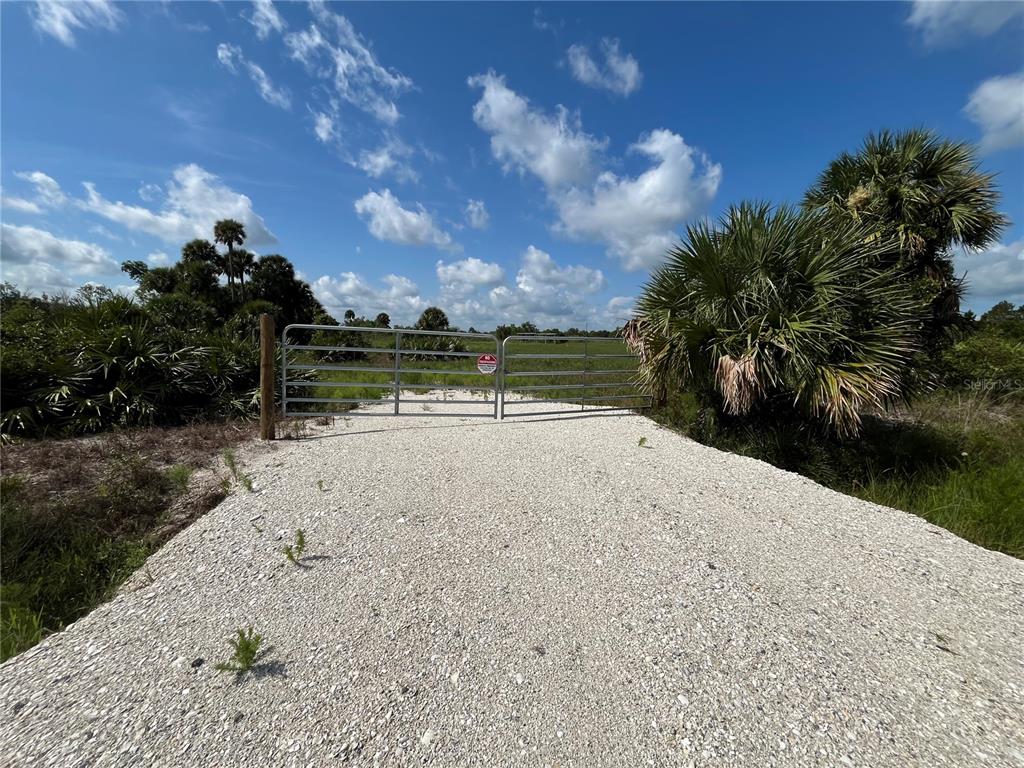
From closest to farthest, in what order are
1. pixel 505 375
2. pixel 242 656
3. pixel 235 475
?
pixel 242 656, pixel 235 475, pixel 505 375

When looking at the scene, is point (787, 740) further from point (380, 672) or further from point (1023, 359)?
point (1023, 359)

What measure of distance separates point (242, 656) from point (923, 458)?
7.64m

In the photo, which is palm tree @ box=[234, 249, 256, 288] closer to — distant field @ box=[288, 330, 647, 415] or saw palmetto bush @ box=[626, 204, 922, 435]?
distant field @ box=[288, 330, 647, 415]

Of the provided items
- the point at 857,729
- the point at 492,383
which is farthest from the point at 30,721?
the point at 492,383

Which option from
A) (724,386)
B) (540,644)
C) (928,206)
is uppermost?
(928,206)

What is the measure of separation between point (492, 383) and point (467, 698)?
19.5ft

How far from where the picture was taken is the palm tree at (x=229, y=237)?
29.0 m

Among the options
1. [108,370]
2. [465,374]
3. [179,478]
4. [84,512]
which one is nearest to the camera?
[84,512]

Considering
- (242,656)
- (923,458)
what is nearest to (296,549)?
(242,656)

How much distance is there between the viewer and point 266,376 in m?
5.29

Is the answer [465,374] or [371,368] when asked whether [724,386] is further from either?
[371,368]

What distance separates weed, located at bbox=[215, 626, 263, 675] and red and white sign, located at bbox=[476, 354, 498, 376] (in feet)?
18.2

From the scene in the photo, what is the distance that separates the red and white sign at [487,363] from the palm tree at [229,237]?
97.1 ft

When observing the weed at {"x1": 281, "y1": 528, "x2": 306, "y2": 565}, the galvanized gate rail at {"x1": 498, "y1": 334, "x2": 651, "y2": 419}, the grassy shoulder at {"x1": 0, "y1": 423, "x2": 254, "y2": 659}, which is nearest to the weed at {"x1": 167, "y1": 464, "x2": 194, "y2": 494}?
the grassy shoulder at {"x1": 0, "y1": 423, "x2": 254, "y2": 659}
